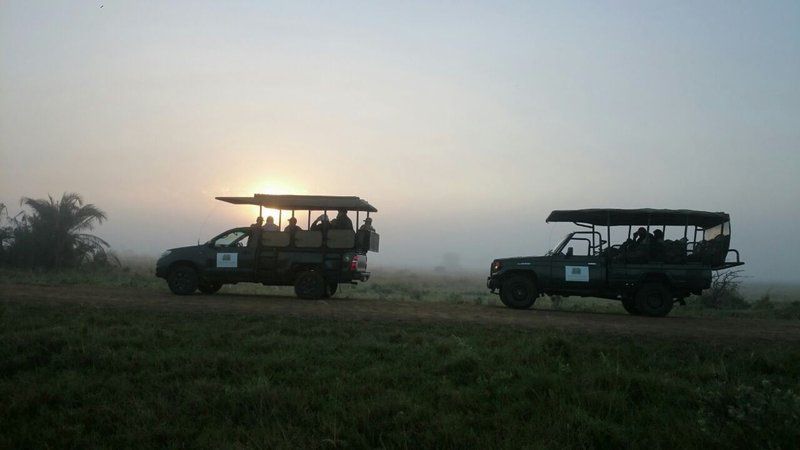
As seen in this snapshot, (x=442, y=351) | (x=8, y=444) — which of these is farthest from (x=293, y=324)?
(x=8, y=444)

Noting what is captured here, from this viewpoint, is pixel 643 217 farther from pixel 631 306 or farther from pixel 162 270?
pixel 162 270

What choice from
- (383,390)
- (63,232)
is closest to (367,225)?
(383,390)

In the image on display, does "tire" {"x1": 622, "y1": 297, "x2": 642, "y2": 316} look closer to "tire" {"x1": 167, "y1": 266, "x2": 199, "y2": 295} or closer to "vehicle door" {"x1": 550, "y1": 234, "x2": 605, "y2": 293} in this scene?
"vehicle door" {"x1": 550, "y1": 234, "x2": 605, "y2": 293}

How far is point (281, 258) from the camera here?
17.2 m

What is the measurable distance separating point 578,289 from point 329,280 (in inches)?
262

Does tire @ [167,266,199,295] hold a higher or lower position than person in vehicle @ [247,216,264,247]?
lower

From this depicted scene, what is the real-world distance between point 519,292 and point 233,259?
776 cm

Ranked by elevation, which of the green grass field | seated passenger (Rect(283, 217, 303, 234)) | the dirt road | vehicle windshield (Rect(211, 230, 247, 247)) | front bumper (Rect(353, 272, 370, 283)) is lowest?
the dirt road

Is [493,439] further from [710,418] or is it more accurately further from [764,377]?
[764,377]

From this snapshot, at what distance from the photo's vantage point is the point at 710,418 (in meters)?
7.21

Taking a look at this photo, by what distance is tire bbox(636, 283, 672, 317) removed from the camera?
1570 cm

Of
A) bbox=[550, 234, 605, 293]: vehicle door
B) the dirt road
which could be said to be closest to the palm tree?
the dirt road

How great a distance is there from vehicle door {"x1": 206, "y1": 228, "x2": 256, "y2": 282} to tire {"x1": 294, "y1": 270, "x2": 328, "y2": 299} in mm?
1336

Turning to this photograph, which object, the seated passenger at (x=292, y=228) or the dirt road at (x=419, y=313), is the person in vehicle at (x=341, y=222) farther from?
the dirt road at (x=419, y=313)
